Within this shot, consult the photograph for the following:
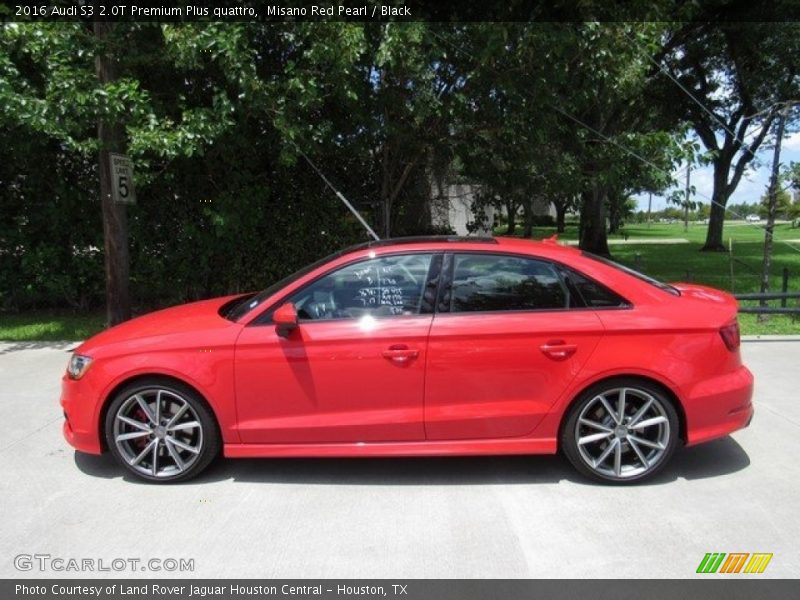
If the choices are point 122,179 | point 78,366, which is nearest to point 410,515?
point 78,366

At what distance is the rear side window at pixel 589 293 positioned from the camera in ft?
13.0

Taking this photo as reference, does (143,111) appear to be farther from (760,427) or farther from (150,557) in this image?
(760,427)

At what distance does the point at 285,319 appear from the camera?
12.3 ft

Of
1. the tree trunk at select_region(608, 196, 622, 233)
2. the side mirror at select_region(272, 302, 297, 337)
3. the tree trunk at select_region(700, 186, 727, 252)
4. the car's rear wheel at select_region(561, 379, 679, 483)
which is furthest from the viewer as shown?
the tree trunk at select_region(700, 186, 727, 252)

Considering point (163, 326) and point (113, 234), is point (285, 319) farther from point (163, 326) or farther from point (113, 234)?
point (113, 234)

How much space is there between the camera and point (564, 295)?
13.1ft

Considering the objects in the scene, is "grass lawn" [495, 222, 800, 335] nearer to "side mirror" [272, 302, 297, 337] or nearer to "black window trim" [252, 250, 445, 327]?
"black window trim" [252, 250, 445, 327]

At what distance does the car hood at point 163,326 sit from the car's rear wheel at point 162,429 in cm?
33

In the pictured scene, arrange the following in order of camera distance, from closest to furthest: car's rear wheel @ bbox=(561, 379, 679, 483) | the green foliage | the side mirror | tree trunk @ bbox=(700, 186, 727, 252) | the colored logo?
the colored logo → the side mirror → car's rear wheel @ bbox=(561, 379, 679, 483) → the green foliage → tree trunk @ bbox=(700, 186, 727, 252)

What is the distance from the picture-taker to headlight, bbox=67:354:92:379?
403cm

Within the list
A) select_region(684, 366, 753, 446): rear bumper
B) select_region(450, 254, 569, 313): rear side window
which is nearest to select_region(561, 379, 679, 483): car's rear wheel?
select_region(684, 366, 753, 446): rear bumper

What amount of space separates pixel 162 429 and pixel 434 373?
179cm

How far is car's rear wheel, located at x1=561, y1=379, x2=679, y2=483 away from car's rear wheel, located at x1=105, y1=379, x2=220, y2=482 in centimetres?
231

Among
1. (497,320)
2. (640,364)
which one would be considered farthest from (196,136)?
(640,364)
